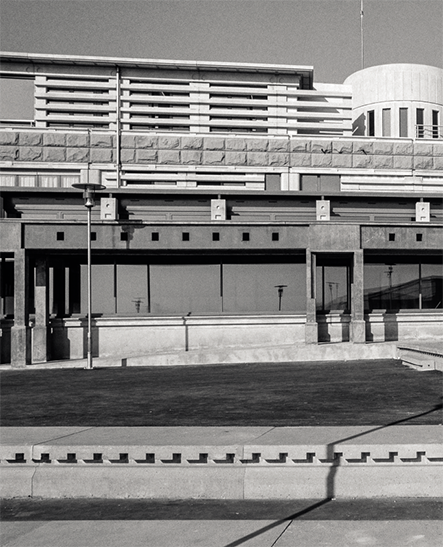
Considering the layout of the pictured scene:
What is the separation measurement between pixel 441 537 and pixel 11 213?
2833 centimetres

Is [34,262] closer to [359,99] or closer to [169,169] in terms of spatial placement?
[169,169]

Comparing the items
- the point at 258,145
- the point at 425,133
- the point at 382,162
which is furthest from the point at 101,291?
the point at 425,133

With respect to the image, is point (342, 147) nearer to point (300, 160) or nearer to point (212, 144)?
point (300, 160)

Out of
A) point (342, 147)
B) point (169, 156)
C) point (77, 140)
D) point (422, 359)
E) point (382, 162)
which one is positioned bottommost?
point (422, 359)

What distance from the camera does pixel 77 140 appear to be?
51.9 m

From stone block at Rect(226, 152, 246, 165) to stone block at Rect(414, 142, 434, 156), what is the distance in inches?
554

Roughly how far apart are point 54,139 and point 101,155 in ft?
14.9

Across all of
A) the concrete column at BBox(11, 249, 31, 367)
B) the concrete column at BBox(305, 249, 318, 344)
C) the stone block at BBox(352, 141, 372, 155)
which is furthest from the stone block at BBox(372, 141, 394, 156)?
the concrete column at BBox(11, 249, 31, 367)

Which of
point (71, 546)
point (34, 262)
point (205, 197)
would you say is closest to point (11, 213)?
point (34, 262)

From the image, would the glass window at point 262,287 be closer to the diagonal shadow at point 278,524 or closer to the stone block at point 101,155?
the diagonal shadow at point 278,524

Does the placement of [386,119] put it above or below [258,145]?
above

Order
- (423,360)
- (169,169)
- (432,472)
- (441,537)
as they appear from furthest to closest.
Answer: (169,169)
(423,360)
(432,472)
(441,537)

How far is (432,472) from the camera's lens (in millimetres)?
8055

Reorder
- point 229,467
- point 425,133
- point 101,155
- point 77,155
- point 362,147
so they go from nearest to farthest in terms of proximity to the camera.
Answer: point 229,467 → point 101,155 → point 77,155 → point 362,147 → point 425,133
